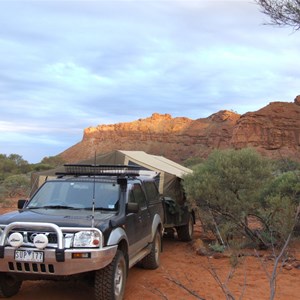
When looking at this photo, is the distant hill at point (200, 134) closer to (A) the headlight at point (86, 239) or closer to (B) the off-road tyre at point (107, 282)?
(B) the off-road tyre at point (107, 282)

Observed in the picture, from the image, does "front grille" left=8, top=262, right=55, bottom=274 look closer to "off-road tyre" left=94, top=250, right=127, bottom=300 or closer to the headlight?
the headlight

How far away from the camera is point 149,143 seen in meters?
87.1

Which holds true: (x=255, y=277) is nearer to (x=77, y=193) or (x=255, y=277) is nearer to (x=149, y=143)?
(x=77, y=193)

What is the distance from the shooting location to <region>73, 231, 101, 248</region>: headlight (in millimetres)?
5496

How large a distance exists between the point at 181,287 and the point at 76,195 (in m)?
2.21

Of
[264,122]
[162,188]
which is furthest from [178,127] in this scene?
[162,188]

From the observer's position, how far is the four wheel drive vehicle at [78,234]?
17.7ft

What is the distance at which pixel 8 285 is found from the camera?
20.7 feet

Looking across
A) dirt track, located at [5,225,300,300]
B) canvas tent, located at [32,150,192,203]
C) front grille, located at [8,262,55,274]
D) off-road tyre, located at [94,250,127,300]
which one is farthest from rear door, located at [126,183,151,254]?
canvas tent, located at [32,150,192,203]

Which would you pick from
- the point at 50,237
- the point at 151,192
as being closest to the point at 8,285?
the point at 50,237

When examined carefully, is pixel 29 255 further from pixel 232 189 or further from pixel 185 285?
pixel 232 189

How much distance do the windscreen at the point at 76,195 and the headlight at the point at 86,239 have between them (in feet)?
3.98

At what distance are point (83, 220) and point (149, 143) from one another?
267ft

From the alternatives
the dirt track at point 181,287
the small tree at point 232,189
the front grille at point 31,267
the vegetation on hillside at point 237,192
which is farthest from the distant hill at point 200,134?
the front grille at point 31,267
